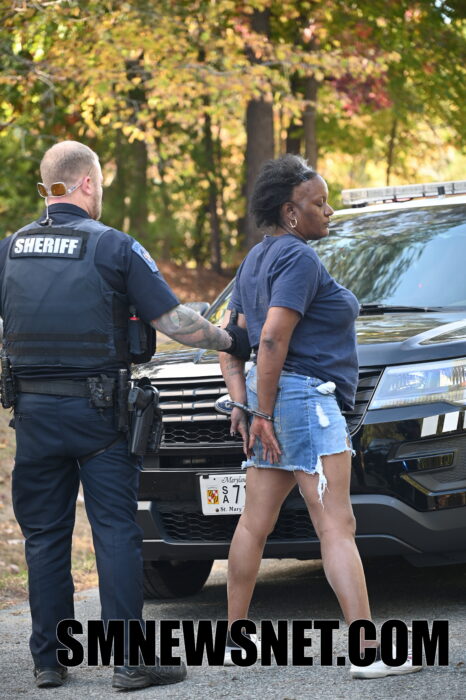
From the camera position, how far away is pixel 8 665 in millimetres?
5109

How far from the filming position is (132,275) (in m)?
4.50

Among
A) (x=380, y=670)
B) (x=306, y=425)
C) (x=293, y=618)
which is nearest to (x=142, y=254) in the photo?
(x=306, y=425)

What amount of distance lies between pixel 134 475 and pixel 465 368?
151 centimetres

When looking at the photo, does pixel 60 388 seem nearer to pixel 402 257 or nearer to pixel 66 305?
pixel 66 305

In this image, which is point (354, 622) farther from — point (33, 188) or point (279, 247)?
point (33, 188)

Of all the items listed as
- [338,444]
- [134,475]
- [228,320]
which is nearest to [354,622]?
[338,444]

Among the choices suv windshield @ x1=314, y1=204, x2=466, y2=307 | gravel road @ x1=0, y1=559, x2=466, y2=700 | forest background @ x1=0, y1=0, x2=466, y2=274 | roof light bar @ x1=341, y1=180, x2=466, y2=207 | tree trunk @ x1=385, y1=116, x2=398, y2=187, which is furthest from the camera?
tree trunk @ x1=385, y1=116, x2=398, y2=187

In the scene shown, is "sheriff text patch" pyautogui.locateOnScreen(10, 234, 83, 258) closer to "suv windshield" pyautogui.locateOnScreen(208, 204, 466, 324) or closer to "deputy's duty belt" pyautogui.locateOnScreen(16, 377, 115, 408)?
"deputy's duty belt" pyautogui.locateOnScreen(16, 377, 115, 408)

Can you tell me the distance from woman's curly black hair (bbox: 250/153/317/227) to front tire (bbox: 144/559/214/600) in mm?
2238

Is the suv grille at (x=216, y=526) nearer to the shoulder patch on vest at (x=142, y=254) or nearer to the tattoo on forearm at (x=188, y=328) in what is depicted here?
the tattoo on forearm at (x=188, y=328)

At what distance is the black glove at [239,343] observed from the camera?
15.7 ft

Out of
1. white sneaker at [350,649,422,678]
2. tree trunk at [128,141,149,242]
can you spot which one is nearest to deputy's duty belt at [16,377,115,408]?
white sneaker at [350,649,422,678]

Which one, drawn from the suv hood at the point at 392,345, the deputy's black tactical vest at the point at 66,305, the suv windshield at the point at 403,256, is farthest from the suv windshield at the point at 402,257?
the deputy's black tactical vest at the point at 66,305

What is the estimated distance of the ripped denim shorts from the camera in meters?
4.46
